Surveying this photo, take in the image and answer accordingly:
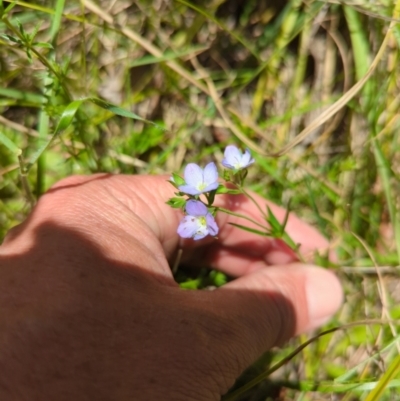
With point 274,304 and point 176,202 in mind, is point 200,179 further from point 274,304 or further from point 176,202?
point 274,304

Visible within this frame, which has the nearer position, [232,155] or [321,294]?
[232,155]

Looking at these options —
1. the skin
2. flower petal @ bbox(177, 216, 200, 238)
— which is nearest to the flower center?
flower petal @ bbox(177, 216, 200, 238)

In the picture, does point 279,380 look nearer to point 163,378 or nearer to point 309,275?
point 309,275

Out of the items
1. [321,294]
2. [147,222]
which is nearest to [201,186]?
[147,222]

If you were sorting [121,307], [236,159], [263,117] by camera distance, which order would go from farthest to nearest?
[263,117], [236,159], [121,307]

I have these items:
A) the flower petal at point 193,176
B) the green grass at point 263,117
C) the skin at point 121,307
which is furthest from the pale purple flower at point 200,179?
the green grass at point 263,117

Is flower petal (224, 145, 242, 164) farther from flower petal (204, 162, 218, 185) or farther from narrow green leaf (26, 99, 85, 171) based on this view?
narrow green leaf (26, 99, 85, 171)

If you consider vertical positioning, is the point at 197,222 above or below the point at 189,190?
below

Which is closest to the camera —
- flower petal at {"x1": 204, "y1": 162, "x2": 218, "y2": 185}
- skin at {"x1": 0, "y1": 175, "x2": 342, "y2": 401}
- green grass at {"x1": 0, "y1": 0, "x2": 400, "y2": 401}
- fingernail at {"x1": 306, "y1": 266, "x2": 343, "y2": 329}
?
skin at {"x1": 0, "y1": 175, "x2": 342, "y2": 401}
